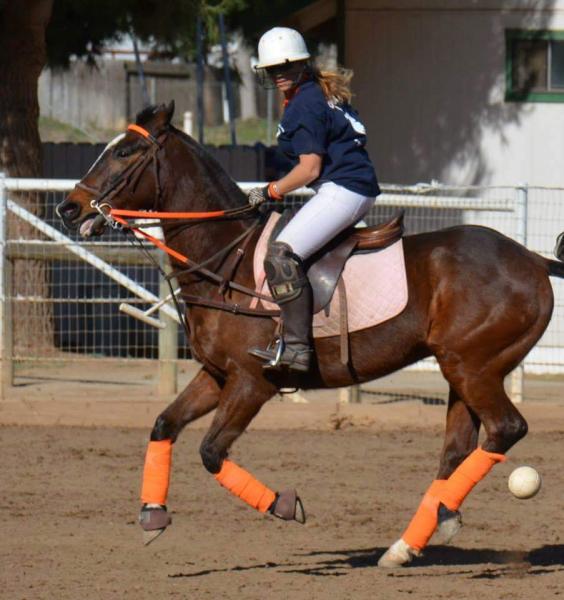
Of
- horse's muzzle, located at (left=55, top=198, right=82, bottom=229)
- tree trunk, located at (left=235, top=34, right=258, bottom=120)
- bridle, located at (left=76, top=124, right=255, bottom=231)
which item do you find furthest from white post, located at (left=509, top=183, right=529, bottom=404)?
tree trunk, located at (left=235, top=34, right=258, bottom=120)

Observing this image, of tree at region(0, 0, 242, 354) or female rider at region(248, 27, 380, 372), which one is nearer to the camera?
female rider at region(248, 27, 380, 372)

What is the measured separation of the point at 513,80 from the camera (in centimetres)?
1608

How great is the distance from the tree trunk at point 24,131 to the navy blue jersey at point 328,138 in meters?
6.05

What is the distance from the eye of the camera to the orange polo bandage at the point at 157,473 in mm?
7484

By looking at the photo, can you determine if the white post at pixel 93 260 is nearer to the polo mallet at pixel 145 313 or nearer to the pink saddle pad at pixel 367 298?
the polo mallet at pixel 145 313

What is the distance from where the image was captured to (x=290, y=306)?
735 centimetres

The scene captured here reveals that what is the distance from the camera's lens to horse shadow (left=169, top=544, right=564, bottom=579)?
7.56 m

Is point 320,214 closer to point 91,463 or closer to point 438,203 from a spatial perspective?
point 91,463

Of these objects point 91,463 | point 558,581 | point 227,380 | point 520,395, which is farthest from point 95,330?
point 558,581

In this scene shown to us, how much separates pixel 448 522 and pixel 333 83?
2.41 meters

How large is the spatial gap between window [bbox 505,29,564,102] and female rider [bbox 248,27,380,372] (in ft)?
28.9

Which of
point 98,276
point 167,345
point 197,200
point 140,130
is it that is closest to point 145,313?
point 167,345

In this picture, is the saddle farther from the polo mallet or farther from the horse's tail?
the polo mallet

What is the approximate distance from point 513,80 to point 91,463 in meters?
7.61
